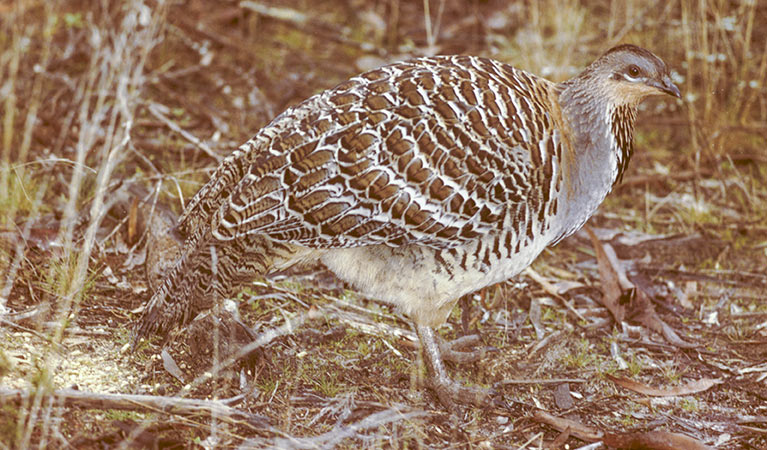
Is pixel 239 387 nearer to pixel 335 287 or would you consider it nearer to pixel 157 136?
pixel 335 287

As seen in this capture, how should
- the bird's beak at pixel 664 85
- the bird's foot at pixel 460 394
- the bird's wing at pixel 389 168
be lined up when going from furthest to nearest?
the bird's beak at pixel 664 85, the bird's foot at pixel 460 394, the bird's wing at pixel 389 168

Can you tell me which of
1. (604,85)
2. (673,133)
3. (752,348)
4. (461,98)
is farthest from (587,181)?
(673,133)

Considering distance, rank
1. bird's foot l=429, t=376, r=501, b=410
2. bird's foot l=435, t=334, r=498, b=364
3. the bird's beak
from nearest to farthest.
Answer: bird's foot l=429, t=376, r=501, b=410 → the bird's beak → bird's foot l=435, t=334, r=498, b=364

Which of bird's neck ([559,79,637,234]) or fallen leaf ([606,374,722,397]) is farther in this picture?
fallen leaf ([606,374,722,397])

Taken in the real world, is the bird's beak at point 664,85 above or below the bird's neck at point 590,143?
above

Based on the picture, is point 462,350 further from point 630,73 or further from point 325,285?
point 630,73

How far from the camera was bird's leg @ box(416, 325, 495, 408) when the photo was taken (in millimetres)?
4157

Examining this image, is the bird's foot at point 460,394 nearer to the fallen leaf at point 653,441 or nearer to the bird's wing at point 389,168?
the fallen leaf at point 653,441

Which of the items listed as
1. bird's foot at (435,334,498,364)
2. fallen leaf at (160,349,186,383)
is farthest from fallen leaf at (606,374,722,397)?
fallen leaf at (160,349,186,383)

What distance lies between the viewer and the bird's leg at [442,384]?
4.16 metres

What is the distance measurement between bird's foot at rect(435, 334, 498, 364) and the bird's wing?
803 millimetres

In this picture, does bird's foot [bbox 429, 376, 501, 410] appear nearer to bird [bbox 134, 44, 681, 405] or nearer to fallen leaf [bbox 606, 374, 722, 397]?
bird [bbox 134, 44, 681, 405]

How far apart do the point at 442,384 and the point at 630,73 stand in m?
1.77

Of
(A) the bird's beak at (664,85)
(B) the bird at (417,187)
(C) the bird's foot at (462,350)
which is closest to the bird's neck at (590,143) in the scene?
(B) the bird at (417,187)
